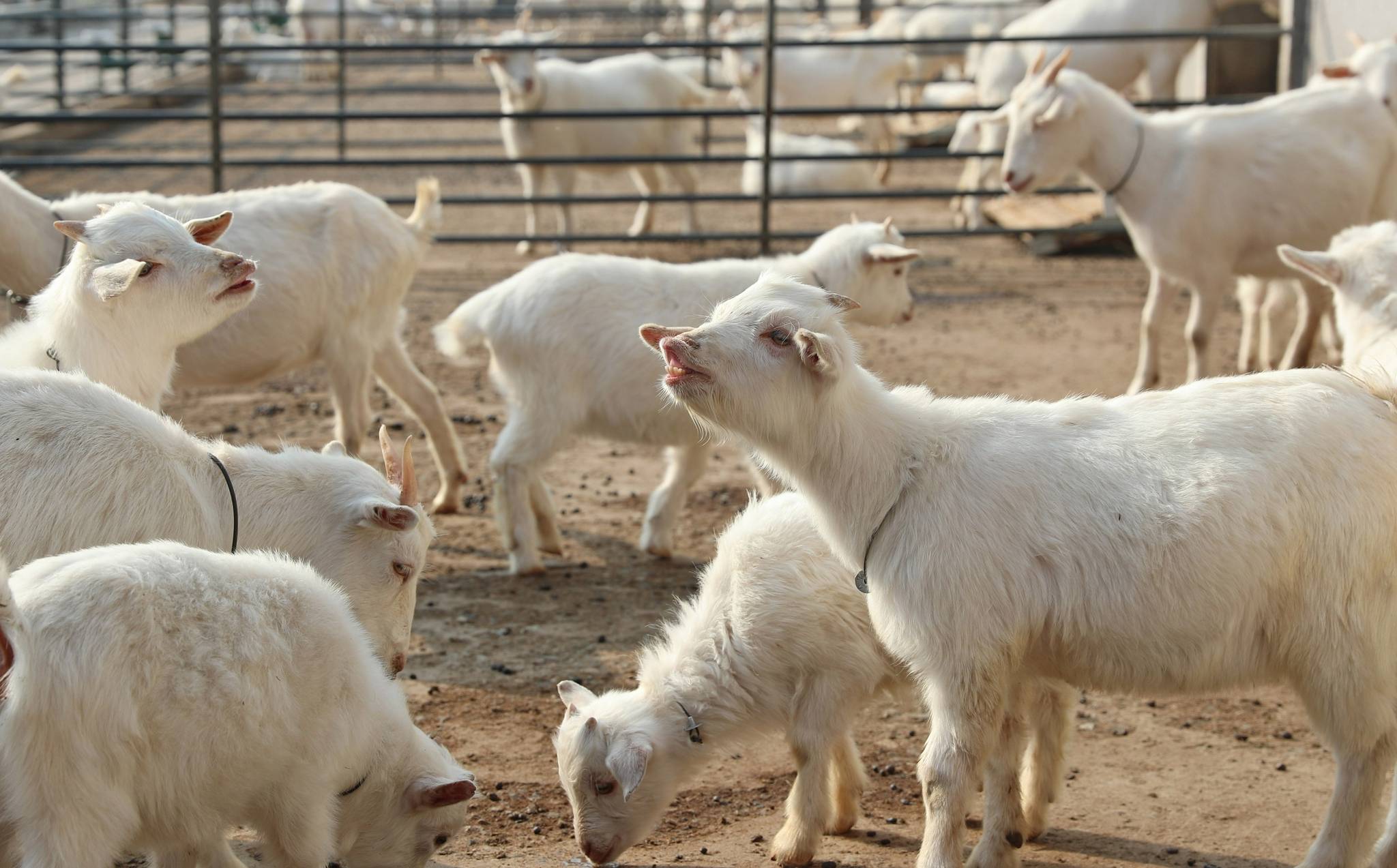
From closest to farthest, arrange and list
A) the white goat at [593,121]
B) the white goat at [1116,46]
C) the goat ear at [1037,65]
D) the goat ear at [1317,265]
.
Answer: the goat ear at [1317,265] → the goat ear at [1037,65] → the white goat at [593,121] → the white goat at [1116,46]

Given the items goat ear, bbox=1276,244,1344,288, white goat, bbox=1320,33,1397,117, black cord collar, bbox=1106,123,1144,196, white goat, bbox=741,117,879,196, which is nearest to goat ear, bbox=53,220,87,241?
goat ear, bbox=1276,244,1344,288

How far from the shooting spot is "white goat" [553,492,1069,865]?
12.7ft

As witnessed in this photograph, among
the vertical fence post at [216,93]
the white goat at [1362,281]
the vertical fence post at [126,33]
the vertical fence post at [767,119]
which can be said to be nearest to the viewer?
the white goat at [1362,281]

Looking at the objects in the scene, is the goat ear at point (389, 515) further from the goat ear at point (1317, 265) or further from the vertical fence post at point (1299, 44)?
the vertical fence post at point (1299, 44)

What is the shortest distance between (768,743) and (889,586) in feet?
4.49

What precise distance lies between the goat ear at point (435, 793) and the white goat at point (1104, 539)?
1.08 metres

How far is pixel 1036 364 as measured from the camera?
30.1ft

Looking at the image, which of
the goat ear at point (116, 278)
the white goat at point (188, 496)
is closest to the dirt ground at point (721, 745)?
the white goat at point (188, 496)

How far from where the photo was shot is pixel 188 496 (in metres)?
4.00

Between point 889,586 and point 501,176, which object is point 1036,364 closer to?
point 889,586

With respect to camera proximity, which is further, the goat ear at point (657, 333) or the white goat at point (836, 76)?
the white goat at point (836, 76)

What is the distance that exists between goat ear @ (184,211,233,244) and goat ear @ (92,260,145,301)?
1.18ft

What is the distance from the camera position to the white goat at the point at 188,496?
379 cm

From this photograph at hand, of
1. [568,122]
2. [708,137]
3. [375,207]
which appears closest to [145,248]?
[375,207]
